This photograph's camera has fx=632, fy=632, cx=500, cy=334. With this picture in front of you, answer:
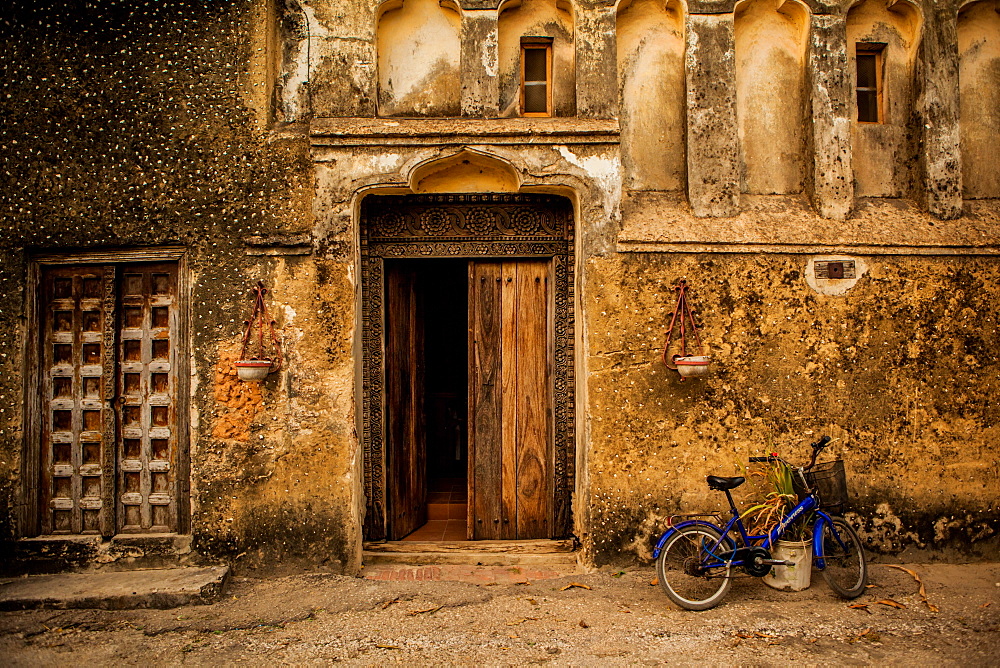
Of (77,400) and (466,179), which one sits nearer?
(77,400)

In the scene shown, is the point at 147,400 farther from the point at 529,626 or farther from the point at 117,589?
the point at 529,626

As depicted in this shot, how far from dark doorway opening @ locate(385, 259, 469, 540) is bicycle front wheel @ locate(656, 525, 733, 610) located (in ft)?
6.70

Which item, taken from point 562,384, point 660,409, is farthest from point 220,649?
point 660,409

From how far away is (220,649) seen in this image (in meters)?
4.12

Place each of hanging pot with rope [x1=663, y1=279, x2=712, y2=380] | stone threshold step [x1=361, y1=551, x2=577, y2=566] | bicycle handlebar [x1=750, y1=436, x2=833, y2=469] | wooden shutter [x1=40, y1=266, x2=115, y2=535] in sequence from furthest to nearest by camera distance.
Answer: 1. stone threshold step [x1=361, y1=551, x2=577, y2=566]
2. wooden shutter [x1=40, y1=266, x2=115, y2=535]
3. hanging pot with rope [x1=663, y1=279, x2=712, y2=380]
4. bicycle handlebar [x1=750, y1=436, x2=833, y2=469]

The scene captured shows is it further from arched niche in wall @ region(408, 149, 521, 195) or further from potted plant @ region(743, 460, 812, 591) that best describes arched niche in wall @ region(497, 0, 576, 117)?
potted plant @ region(743, 460, 812, 591)

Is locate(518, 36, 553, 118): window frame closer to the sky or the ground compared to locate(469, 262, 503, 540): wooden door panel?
closer to the sky

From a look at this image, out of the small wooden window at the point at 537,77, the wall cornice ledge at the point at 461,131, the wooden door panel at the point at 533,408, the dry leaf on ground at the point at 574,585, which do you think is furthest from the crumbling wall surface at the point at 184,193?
the small wooden window at the point at 537,77

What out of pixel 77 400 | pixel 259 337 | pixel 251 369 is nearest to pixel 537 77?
pixel 259 337

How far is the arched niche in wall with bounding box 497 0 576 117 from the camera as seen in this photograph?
5.42m

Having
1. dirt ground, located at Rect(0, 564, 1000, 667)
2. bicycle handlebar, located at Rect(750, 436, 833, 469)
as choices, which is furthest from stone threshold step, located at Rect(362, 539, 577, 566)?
bicycle handlebar, located at Rect(750, 436, 833, 469)

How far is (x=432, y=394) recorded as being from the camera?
921 centimetres

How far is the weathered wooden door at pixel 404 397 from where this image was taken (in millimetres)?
5723

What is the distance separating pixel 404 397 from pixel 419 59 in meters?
3.00
